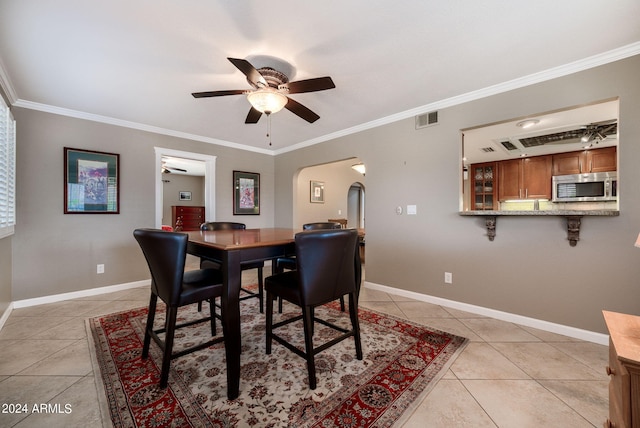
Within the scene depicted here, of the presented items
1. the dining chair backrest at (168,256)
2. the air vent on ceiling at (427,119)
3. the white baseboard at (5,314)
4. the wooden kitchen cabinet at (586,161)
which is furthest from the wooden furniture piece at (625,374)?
the wooden kitchen cabinet at (586,161)

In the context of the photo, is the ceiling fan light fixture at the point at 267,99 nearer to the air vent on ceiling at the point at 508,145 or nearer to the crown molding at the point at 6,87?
the crown molding at the point at 6,87

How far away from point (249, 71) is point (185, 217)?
7.44 metres

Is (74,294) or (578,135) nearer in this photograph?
(74,294)

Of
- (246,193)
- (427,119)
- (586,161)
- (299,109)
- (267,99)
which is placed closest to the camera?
(267,99)

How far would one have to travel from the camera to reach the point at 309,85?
195 cm

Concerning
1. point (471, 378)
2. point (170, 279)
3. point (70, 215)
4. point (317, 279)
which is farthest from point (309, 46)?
point (70, 215)

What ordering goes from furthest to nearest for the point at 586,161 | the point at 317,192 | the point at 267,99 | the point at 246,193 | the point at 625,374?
the point at 317,192, the point at 246,193, the point at 586,161, the point at 267,99, the point at 625,374

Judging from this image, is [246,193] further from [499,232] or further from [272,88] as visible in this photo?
[499,232]

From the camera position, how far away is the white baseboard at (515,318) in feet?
6.82

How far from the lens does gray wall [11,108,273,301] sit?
2.85 m

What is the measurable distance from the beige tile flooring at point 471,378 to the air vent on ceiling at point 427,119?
2.13 metres

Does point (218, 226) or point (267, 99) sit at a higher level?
point (267, 99)

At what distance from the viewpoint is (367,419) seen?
1287 millimetres

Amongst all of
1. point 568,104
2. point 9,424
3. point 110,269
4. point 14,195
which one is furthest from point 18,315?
point 568,104
